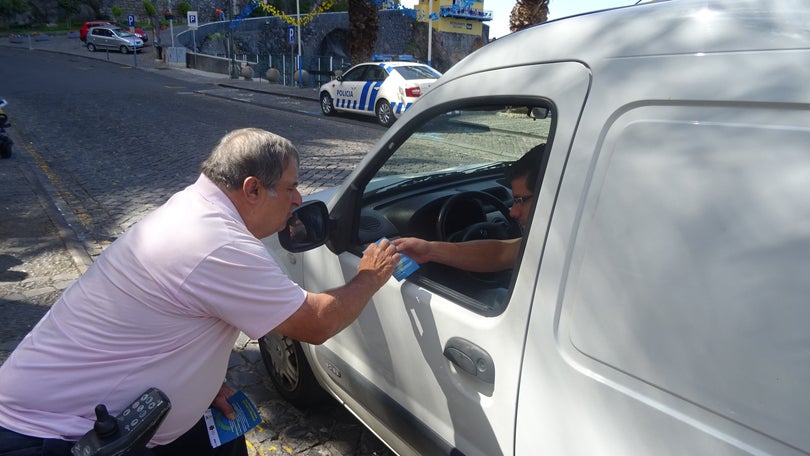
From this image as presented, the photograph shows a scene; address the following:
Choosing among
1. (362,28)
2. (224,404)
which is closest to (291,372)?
(224,404)

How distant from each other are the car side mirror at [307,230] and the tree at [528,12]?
14.9 m

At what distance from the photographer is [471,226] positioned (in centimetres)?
242

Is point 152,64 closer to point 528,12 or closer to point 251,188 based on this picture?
point 528,12

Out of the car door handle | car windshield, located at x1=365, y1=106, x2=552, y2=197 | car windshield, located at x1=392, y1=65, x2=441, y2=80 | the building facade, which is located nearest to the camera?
the car door handle

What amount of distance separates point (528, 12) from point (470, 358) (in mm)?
15887

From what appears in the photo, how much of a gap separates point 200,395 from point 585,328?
3.79ft

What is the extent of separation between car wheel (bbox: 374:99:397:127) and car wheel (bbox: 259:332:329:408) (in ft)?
36.9

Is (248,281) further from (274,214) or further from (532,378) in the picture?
(532,378)

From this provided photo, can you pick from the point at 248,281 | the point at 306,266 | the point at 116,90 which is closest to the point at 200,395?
the point at 248,281

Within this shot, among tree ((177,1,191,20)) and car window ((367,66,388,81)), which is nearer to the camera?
car window ((367,66,388,81))

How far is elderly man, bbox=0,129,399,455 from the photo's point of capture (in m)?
1.54

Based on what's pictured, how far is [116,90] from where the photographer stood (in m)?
19.1

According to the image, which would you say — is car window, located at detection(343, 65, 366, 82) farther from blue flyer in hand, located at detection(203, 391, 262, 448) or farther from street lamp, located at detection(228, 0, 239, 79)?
blue flyer in hand, located at detection(203, 391, 262, 448)

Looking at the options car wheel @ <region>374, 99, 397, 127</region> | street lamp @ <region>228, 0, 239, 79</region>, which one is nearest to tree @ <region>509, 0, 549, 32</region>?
car wheel @ <region>374, 99, 397, 127</region>
